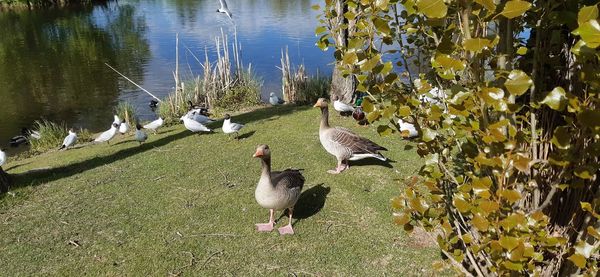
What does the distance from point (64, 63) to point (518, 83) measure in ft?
97.8

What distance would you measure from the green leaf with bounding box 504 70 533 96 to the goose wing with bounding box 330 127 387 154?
6397mm

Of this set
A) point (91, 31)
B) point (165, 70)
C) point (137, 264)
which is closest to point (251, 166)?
point (137, 264)

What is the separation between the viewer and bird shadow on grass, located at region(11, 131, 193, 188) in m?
9.00

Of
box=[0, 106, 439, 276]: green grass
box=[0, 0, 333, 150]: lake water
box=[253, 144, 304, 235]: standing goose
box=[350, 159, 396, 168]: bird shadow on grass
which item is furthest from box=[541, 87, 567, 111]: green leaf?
box=[0, 0, 333, 150]: lake water

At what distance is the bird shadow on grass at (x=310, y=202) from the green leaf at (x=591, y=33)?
18.4 feet

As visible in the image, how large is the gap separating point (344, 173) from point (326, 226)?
195 centimetres

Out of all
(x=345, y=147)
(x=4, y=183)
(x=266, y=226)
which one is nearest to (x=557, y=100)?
(x=266, y=226)

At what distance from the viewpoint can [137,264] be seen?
5918mm

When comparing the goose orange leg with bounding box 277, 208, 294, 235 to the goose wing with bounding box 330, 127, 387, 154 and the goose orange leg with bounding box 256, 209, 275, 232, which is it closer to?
the goose orange leg with bounding box 256, 209, 275, 232

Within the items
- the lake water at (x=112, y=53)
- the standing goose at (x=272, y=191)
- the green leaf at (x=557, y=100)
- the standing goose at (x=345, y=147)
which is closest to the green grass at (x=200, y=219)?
the standing goose at (x=272, y=191)

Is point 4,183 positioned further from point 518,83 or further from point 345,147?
point 518,83

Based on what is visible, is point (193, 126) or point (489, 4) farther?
point (193, 126)

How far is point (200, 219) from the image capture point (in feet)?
23.1

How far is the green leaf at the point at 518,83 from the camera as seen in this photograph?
1.94 m
